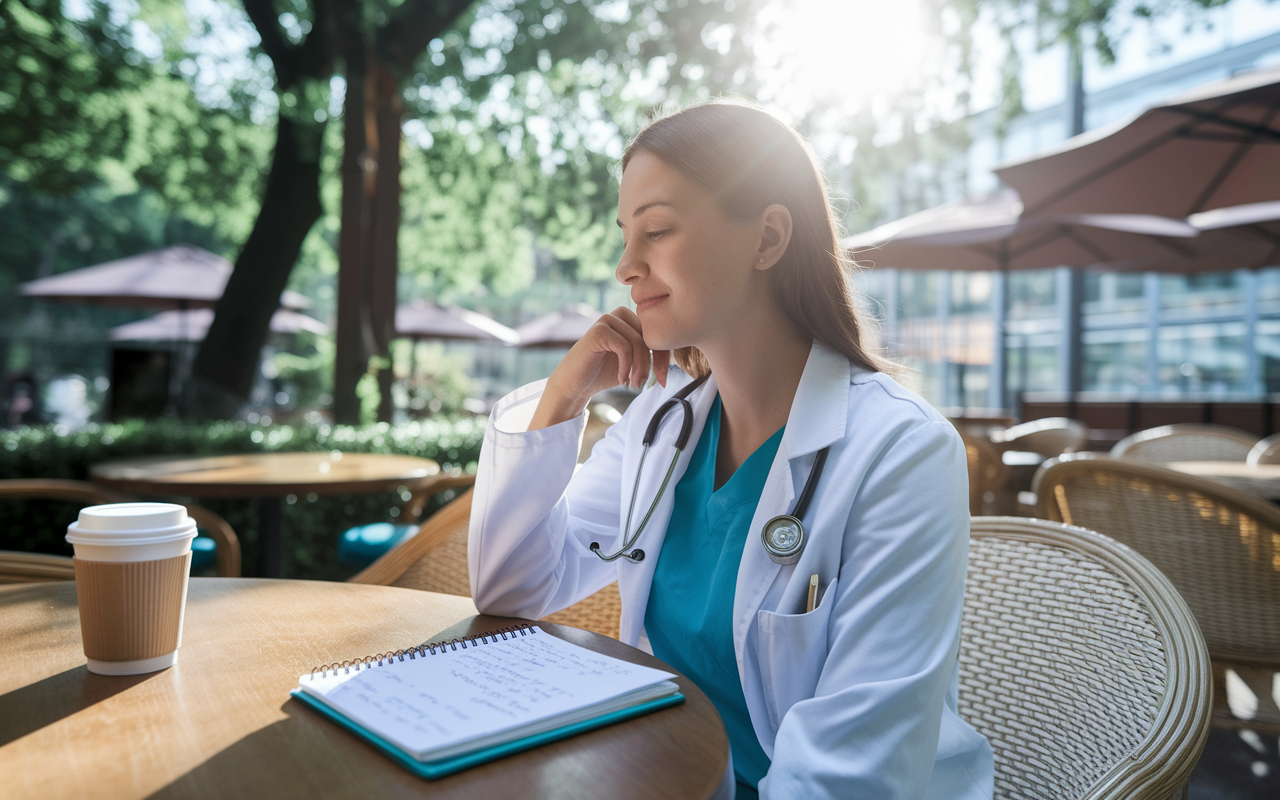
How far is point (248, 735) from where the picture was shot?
32.8 inches

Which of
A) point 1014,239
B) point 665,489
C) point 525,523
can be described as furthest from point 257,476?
point 1014,239

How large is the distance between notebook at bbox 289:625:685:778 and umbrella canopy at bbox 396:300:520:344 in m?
13.2

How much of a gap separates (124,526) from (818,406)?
96 centimetres

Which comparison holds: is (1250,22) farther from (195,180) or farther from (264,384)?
(264,384)

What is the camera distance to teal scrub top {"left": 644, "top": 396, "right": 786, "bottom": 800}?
1.29 metres

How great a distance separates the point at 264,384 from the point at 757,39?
18629 millimetres

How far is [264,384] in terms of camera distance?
74.2ft

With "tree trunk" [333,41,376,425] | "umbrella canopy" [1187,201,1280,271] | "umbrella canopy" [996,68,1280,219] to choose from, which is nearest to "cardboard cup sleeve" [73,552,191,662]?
"umbrella canopy" [996,68,1280,219]

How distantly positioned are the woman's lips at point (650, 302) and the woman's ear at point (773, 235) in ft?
0.58

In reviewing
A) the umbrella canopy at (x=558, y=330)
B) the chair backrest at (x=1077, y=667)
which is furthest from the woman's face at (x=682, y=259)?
the umbrella canopy at (x=558, y=330)

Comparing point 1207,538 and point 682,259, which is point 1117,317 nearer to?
point 1207,538

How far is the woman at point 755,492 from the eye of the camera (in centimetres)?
103

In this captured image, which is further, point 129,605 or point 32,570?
point 32,570

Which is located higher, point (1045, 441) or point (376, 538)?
point (1045, 441)
